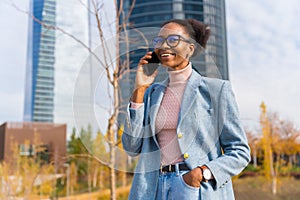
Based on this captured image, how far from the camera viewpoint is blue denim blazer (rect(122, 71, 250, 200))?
0.79m

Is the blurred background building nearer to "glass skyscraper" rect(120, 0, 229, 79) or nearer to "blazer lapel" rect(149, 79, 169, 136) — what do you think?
"glass skyscraper" rect(120, 0, 229, 79)

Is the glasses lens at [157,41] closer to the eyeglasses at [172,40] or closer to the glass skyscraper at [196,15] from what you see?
the eyeglasses at [172,40]

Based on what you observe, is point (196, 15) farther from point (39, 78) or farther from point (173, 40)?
point (39, 78)

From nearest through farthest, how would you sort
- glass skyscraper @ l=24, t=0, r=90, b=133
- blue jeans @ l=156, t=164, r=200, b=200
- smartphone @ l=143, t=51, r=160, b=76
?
blue jeans @ l=156, t=164, r=200, b=200 < smartphone @ l=143, t=51, r=160, b=76 < glass skyscraper @ l=24, t=0, r=90, b=133

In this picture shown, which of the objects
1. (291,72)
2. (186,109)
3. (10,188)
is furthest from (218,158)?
(291,72)

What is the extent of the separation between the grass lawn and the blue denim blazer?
5.08 m

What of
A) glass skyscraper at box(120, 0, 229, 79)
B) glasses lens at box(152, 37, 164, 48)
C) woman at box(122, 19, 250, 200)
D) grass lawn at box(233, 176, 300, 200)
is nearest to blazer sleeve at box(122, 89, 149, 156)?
woman at box(122, 19, 250, 200)

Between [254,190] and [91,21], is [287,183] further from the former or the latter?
[91,21]

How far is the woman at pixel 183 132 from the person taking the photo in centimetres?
78

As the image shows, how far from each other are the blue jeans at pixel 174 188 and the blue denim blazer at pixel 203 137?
0.05ft

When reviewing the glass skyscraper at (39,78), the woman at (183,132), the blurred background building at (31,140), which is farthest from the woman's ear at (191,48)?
the glass skyscraper at (39,78)

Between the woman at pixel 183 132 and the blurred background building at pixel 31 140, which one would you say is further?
the blurred background building at pixel 31 140

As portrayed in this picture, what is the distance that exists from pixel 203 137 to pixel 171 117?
0.27 feet

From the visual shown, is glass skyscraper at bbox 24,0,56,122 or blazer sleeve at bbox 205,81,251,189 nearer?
blazer sleeve at bbox 205,81,251,189
